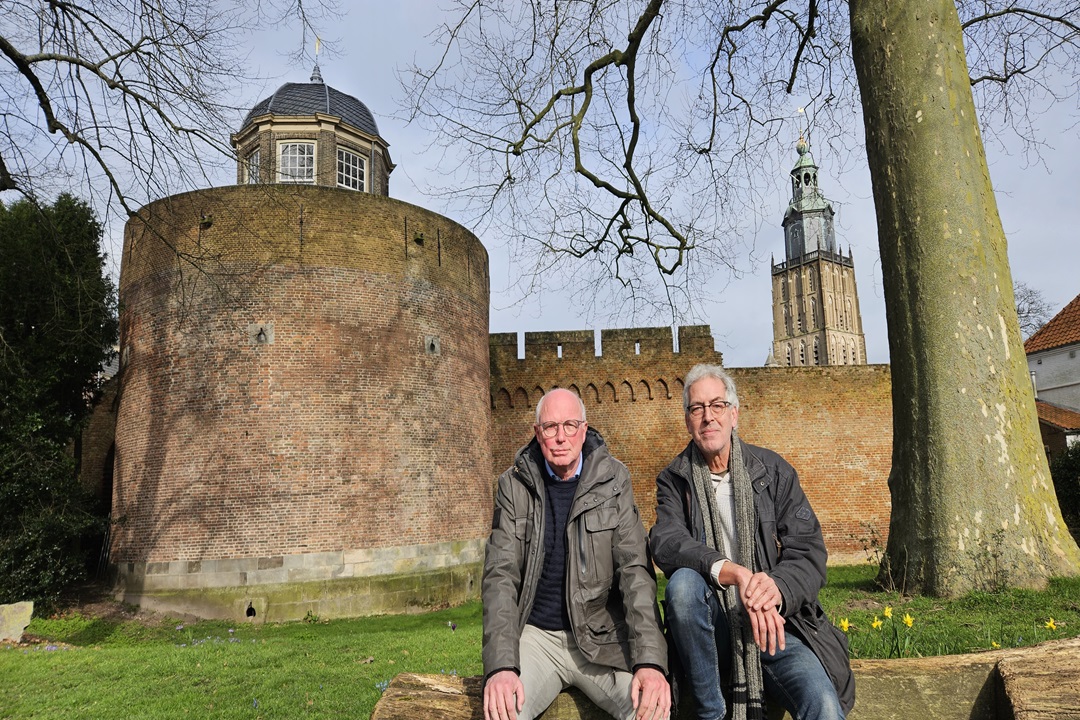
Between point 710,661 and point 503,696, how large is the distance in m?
0.80

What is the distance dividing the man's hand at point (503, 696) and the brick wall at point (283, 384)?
31.8 ft

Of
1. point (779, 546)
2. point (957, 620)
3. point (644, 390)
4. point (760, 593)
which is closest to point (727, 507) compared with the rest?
point (779, 546)

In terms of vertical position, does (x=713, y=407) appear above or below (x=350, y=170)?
below

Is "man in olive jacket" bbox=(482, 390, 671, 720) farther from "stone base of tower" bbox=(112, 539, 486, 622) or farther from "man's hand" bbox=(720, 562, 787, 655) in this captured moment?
"stone base of tower" bbox=(112, 539, 486, 622)

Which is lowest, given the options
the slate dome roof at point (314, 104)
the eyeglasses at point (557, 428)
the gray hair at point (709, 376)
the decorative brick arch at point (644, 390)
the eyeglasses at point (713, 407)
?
the eyeglasses at point (557, 428)

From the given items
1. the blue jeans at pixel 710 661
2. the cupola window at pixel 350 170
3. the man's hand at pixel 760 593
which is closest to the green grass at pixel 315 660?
the blue jeans at pixel 710 661

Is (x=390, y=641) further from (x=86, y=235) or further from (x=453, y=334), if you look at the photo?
(x=86, y=235)

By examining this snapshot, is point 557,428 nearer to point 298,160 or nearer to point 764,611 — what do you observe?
point 764,611

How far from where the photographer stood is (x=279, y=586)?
11164 mm

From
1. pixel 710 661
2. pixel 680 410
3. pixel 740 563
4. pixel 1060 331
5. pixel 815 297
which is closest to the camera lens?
pixel 710 661

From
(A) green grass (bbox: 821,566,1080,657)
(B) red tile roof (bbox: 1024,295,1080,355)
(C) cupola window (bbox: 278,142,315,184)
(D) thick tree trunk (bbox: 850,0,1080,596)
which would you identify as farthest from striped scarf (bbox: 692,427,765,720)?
(B) red tile roof (bbox: 1024,295,1080,355)

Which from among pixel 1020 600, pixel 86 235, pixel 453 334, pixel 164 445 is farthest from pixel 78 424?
pixel 1020 600

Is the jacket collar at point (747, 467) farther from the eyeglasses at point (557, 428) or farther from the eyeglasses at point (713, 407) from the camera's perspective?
the eyeglasses at point (557, 428)

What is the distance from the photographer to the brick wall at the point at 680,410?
669 inches
